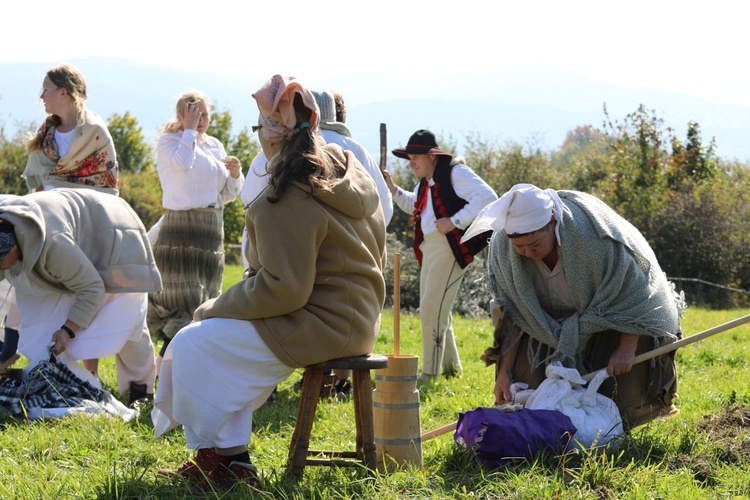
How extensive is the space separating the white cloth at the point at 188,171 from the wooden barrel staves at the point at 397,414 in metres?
3.40

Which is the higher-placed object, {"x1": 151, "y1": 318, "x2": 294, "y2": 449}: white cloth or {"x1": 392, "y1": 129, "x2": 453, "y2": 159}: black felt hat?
{"x1": 392, "y1": 129, "x2": 453, "y2": 159}: black felt hat

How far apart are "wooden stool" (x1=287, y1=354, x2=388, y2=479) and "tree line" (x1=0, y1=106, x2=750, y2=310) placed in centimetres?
896

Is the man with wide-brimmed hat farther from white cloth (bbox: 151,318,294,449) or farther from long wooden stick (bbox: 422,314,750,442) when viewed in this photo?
white cloth (bbox: 151,318,294,449)

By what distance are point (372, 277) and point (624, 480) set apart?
4.61 ft

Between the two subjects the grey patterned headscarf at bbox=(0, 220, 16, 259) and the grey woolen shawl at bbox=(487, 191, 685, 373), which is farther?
the grey patterned headscarf at bbox=(0, 220, 16, 259)

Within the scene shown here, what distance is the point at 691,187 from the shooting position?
16.8 metres

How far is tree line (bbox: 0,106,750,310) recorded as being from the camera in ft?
50.5

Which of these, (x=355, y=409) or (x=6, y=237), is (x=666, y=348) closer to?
(x=355, y=409)

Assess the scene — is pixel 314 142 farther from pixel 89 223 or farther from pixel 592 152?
pixel 592 152

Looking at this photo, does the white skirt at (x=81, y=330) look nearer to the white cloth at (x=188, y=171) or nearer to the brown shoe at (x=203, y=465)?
the white cloth at (x=188, y=171)

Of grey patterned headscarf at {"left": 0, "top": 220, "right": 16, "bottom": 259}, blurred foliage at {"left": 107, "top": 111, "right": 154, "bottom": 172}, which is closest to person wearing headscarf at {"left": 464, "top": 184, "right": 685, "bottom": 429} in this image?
grey patterned headscarf at {"left": 0, "top": 220, "right": 16, "bottom": 259}

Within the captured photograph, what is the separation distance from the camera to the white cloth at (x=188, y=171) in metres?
7.34

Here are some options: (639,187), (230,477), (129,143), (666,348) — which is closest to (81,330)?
(230,477)

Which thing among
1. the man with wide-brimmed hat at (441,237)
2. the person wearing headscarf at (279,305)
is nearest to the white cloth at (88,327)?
the person wearing headscarf at (279,305)
